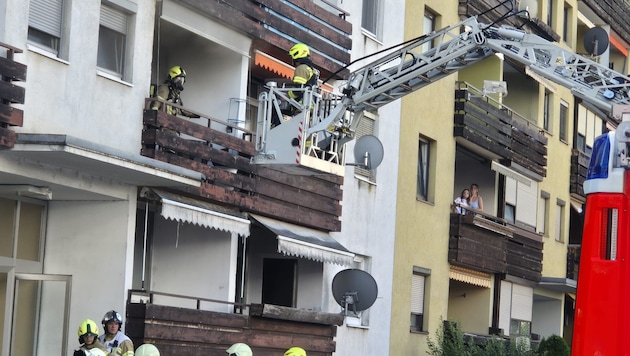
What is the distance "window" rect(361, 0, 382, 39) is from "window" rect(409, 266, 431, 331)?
5078 mm

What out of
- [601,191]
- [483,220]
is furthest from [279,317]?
[601,191]

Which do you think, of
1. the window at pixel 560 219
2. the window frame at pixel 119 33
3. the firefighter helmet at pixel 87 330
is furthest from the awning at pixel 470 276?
the firefighter helmet at pixel 87 330

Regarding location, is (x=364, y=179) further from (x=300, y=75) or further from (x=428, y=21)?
(x=300, y=75)

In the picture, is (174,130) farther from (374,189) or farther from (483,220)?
(483,220)

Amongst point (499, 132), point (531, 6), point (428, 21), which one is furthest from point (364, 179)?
point (531, 6)

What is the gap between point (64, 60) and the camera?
1792 centimetres

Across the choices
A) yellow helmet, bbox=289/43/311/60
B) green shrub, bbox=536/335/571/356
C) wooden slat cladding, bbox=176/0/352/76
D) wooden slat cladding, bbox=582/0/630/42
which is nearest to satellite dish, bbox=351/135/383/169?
wooden slat cladding, bbox=176/0/352/76

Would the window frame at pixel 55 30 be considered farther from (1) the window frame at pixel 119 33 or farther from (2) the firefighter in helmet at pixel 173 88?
(2) the firefighter in helmet at pixel 173 88

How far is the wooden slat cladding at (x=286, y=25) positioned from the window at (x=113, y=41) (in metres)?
1.24

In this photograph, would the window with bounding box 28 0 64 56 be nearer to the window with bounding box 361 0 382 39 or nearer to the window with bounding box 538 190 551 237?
the window with bounding box 361 0 382 39

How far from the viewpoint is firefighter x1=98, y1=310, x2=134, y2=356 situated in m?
16.5

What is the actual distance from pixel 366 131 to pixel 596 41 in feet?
49.2

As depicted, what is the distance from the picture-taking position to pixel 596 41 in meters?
40.3

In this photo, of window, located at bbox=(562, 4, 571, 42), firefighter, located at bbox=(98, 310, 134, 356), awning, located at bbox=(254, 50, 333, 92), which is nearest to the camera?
firefighter, located at bbox=(98, 310, 134, 356)
